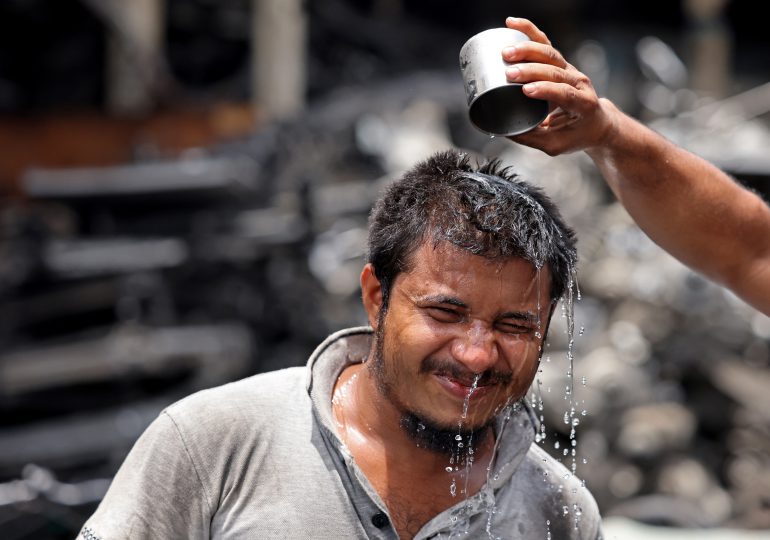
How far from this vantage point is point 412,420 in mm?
2271

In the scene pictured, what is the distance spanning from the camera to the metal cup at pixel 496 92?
7.14 feet

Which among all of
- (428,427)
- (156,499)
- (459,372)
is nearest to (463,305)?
(459,372)

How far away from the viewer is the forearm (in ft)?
8.34

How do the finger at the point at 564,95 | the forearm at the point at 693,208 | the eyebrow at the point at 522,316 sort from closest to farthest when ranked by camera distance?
1. the finger at the point at 564,95
2. the eyebrow at the point at 522,316
3. the forearm at the point at 693,208

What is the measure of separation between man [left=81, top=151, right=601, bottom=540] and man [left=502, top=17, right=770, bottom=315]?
197 mm

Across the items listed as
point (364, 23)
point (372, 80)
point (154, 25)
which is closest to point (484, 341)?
point (154, 25)

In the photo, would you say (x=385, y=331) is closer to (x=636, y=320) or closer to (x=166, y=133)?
(x=636, y=320)

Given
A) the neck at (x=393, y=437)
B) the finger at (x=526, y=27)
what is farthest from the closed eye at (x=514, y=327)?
the finger at (x=526, y=27)

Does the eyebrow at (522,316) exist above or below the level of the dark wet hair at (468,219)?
below

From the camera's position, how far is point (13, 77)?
12.2 meters

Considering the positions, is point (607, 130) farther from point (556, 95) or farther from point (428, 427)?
point (428, 427)

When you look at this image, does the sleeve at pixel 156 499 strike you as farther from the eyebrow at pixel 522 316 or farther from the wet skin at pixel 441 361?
the eyebrow at pixel 522 316

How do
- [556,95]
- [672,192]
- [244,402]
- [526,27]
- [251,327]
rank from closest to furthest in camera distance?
[556,95] → [526,27] → [244,402] → [672,192] → [251,327]

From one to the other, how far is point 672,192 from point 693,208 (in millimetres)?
77
